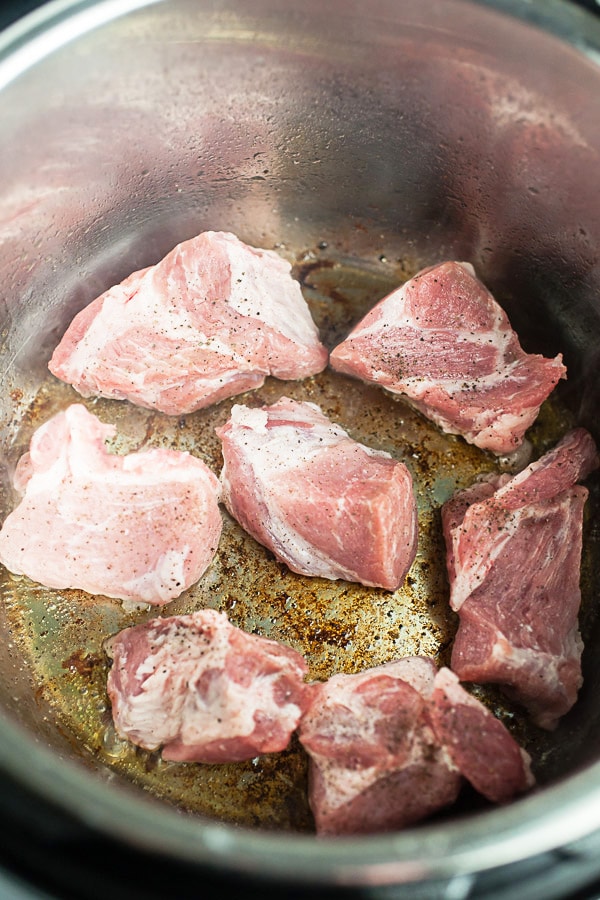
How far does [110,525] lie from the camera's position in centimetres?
227

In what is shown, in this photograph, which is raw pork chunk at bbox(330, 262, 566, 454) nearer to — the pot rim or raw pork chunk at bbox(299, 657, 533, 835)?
raw pork chunk at bbox(299, 657, 533, 835)

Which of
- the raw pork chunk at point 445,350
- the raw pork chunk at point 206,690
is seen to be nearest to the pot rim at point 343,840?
the raw pork chunk at point 206,690

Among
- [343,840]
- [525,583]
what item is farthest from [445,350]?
[343,840]

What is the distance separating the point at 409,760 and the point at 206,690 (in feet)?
1.83

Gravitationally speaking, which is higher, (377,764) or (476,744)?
(476,744)

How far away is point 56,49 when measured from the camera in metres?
1.95

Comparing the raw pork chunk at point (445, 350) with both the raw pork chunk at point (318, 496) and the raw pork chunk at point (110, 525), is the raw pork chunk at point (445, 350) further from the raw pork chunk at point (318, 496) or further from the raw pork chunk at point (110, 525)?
the raw pork chunk at point (110, 525)

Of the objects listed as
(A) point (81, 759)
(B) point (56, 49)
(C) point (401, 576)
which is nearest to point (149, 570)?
(A) point (81, 759)

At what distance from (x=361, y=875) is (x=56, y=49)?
206cm

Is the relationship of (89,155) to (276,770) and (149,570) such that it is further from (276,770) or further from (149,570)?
(276,770)

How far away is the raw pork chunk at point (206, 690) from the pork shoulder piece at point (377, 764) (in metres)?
0.11

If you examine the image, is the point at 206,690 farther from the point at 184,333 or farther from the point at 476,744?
the point at 184,333

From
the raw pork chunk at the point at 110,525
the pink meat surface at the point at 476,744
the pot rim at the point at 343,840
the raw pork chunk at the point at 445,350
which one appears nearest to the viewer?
the pot rim at the point at 343,840

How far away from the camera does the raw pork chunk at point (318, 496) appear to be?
2203 millimetres
